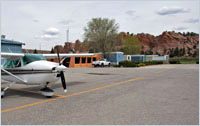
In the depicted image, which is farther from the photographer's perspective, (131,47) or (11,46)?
(131,47)

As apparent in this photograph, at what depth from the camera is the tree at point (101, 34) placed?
43375 millimetres

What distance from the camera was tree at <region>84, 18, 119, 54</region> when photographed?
43.4 meters

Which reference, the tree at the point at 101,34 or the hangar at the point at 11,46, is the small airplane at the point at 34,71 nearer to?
the hangar at the point at 11,46

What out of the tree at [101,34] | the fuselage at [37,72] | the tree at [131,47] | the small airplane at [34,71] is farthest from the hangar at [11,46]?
the tree at [131,47]

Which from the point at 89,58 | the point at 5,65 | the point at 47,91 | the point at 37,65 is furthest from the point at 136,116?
the point at 89,58

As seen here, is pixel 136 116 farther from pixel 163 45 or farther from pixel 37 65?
pixel 163 45

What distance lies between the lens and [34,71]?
7805mm

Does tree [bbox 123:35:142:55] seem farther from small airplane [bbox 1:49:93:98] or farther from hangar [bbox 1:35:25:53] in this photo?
small airplane [bbox 1:49:93:98]

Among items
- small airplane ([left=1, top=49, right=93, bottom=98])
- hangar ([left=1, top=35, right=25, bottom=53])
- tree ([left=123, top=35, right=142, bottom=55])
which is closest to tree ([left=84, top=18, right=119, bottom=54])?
hangar ([left=1, top=35, right=25, bottom=53])

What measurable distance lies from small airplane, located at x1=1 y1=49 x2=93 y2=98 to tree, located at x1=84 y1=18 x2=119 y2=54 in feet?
114

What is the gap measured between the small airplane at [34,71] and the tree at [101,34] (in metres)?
34.8

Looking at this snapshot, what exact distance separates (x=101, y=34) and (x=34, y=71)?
36.6 meters

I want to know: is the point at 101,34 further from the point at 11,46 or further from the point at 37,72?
the point at 37,72

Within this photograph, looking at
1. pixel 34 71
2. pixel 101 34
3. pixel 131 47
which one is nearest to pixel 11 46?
pixel 34 71
